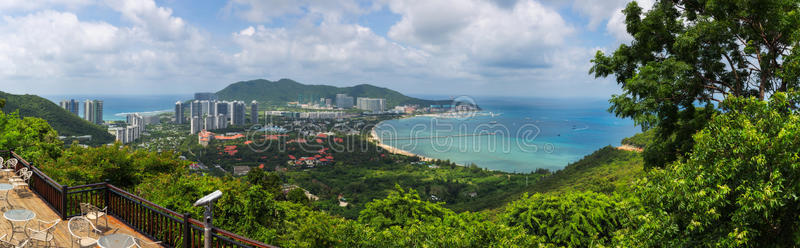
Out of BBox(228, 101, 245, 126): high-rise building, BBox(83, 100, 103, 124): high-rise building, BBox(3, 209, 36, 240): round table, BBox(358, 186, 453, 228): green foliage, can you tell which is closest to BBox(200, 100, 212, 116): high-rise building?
BBox(228, 101, 245, 126): high-rise building

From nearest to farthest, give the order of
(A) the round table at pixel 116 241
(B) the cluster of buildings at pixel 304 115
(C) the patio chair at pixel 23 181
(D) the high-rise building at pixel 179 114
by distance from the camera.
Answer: (A) the round table at pixel 116 241 < (C) the patio chair at pixel 23 181 < (D) the high-rise building at pixel 179 114 < (B) the cluster of buildings at pixel 304 115

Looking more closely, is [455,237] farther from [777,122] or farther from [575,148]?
[575,148]

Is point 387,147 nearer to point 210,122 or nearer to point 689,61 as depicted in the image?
point 210,122

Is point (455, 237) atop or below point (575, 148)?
atop

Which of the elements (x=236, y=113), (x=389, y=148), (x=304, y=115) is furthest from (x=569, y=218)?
(x=304, y=115)

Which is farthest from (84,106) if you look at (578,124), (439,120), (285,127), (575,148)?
(578,124)

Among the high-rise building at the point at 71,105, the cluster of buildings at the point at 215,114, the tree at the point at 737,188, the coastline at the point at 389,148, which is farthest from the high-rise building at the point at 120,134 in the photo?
the tree at the point at 737,188

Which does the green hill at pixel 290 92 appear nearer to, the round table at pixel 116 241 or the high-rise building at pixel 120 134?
the high-rise building at pixel 120 134
